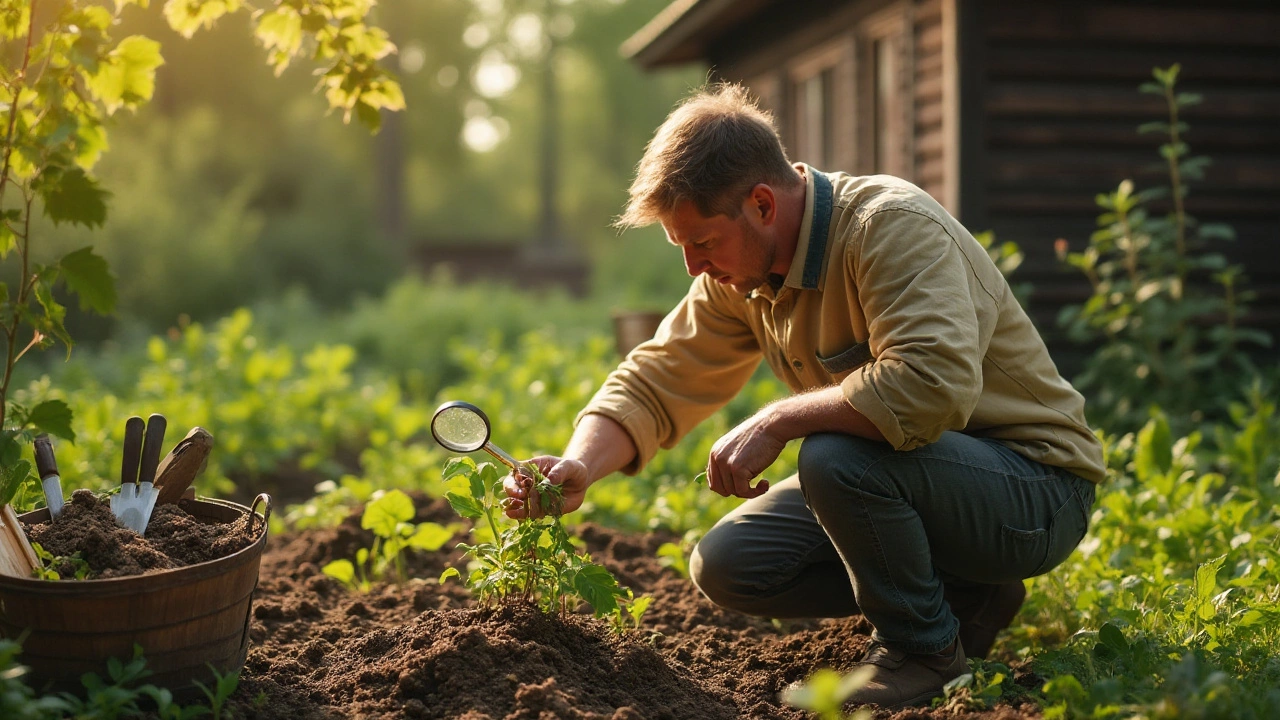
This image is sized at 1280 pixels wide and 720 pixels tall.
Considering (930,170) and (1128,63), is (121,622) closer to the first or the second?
(930,170)

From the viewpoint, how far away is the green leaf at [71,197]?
2588 mm

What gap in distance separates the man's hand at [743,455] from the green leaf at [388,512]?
3.68 feet

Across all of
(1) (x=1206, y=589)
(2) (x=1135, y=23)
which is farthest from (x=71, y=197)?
(2) (x=1135, y=23)

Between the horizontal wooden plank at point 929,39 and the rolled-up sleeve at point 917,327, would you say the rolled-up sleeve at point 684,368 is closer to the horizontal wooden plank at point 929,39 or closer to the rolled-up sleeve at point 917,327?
the rolled-up sleeve at point 917,327

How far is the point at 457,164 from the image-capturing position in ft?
113

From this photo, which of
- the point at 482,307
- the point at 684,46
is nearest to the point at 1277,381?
the point at 684,46

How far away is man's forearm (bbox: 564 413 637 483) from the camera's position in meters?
3.04

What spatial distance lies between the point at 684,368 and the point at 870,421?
2.77ft

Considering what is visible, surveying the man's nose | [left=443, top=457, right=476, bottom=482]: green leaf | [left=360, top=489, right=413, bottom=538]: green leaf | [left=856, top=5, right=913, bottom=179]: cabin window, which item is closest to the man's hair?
the man's nose

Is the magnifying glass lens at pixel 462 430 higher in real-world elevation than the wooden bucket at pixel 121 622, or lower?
higher

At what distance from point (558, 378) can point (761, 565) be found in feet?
13.1

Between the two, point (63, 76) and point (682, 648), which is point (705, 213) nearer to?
point (682, 648)

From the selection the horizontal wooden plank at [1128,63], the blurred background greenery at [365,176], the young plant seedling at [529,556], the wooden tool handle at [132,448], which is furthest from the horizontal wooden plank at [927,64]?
the wooden tool handle at [132,448]

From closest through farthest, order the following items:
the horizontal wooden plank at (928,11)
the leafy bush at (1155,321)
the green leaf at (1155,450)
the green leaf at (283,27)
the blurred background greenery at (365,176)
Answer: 1. the green leaf at (283,27)
2. the green leaf at (1155,450)
3. the leafy bush at (1155,321)
4. the horizontal wooden plank at (928,11)
5. the blurred background greenery at (365,176)
